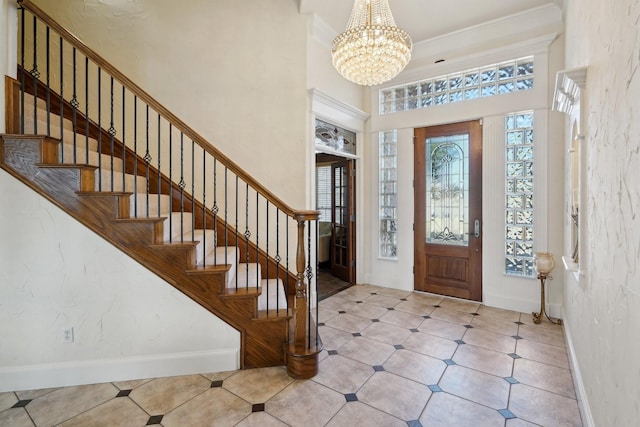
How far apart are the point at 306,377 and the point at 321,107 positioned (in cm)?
335

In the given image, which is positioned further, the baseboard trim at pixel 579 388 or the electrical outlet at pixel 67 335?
the electrical outlet at pixel 67 335

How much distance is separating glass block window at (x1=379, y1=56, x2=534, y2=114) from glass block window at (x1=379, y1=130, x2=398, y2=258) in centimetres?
52

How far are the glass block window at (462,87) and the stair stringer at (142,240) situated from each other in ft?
12.5

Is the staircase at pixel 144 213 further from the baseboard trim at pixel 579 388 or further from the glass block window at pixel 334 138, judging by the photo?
the glass block window at pixel 334 138

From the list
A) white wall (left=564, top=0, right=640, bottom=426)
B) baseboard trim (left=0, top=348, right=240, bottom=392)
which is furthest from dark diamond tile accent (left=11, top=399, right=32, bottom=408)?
white wall (left=564, top=0, right=640, bottom=426)

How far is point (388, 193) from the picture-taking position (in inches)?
196

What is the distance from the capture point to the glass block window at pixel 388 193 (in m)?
4.91

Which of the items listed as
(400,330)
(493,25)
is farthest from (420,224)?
(493,25)

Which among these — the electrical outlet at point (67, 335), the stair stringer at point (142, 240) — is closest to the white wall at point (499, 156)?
the stair stringer at point (142, 240)

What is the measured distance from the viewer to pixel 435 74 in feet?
14.7

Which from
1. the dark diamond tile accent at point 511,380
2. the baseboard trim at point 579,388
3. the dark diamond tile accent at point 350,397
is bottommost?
the dark diamond tile accent at point 350,397

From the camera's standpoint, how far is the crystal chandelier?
2.60m

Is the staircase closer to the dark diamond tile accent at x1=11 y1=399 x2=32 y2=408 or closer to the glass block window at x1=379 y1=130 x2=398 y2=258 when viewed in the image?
the dark diamond tile accent at x1=11 y1=399 x2=32 y2=408

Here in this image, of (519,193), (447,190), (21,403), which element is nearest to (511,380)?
(519,193)
